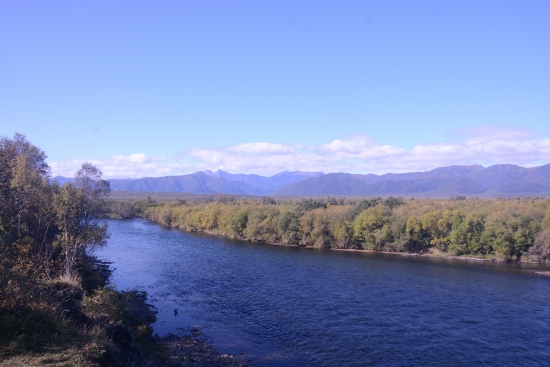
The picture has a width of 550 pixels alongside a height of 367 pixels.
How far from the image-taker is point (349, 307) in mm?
33500

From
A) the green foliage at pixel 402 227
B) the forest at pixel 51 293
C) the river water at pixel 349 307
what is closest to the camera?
the forest at pixel 51 293

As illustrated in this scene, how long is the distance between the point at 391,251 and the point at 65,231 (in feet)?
190

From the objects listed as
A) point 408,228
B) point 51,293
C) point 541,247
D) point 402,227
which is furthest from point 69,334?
point 541,247

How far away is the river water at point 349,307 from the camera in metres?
24.8

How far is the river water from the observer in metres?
24.8

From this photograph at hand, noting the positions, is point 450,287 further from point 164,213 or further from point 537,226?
point 164,213

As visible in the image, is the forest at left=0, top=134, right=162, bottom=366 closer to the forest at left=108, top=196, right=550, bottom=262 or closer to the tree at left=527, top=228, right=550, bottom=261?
the forest at left=108, top=196, right=550, bottom=262

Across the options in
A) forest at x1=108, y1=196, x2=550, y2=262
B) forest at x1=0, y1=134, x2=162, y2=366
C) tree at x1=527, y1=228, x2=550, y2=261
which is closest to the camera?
forest at x1=0, y1=134, x2=162, y2=366

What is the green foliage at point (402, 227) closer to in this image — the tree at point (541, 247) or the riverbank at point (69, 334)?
the tree at point (541, 247)

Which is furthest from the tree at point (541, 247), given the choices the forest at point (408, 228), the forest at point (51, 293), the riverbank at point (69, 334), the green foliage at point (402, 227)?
the forest at point (51, 293)

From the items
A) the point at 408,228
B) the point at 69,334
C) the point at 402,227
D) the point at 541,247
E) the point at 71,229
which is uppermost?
the point at 71,229

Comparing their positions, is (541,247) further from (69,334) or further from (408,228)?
(69,334)

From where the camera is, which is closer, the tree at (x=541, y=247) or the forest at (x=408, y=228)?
the tree at (x=541, y=247)

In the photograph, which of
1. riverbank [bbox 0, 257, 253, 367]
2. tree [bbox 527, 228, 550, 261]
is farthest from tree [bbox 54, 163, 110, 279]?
tree [bbox 527, 228, 550, 261]
